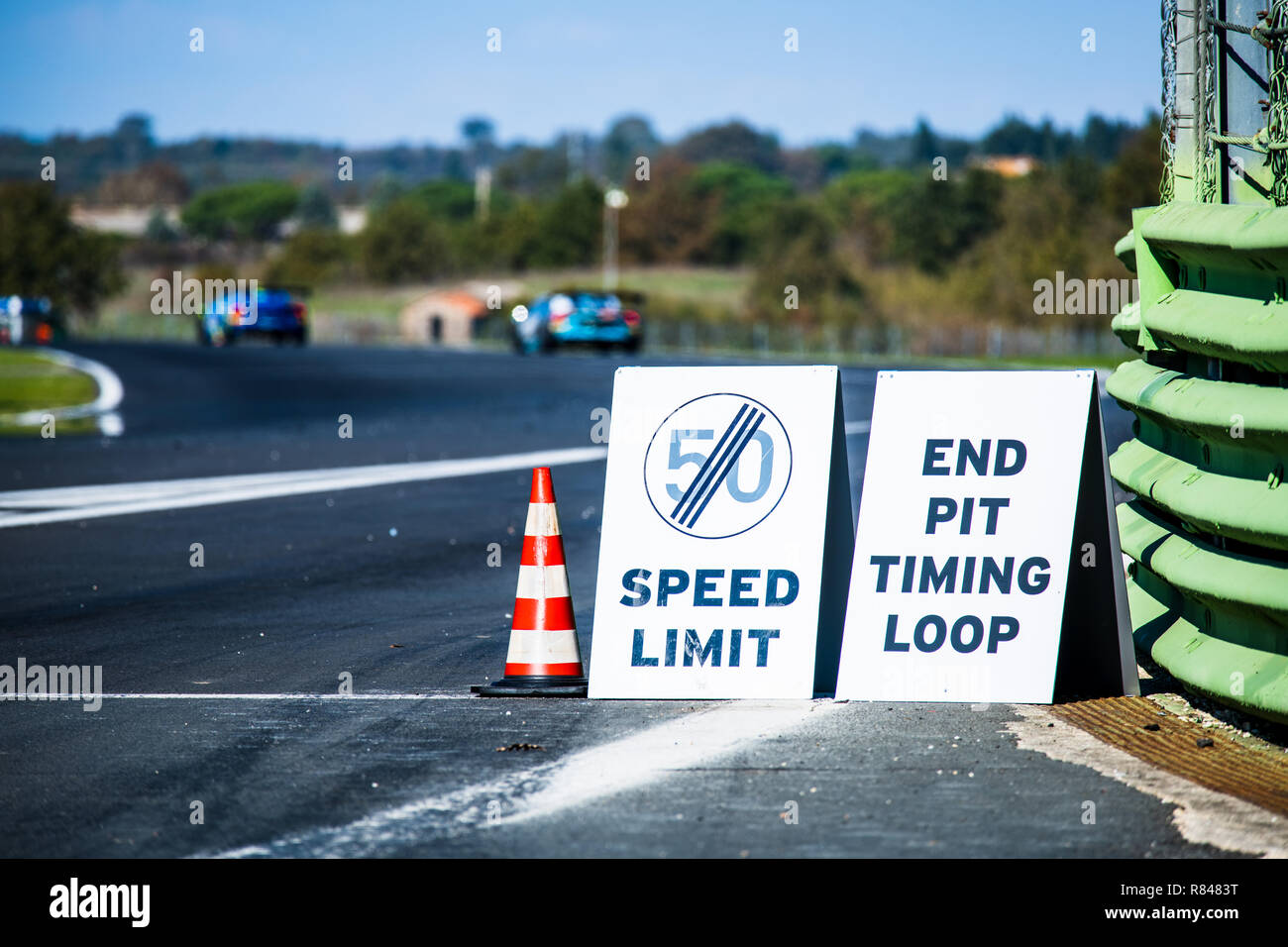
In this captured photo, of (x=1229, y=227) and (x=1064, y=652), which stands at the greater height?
(x=1229, y=227)

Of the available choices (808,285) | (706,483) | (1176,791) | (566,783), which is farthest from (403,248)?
(1176,791)

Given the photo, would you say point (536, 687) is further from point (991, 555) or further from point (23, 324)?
point (23, 324)

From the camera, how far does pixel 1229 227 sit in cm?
607

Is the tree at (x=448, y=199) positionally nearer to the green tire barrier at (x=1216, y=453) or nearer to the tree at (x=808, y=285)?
the tree at (x=808, y=285)

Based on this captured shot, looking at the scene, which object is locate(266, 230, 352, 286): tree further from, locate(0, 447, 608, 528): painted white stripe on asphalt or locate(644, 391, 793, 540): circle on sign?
locate(644, 391, 793, 540): circle on sign

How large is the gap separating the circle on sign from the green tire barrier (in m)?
1.59

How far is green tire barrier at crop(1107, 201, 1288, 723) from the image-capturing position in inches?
227

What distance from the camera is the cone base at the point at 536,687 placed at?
6.69m
